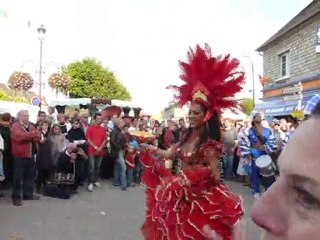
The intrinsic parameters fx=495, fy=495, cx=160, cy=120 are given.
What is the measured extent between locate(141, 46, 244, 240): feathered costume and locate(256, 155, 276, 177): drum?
13.3ft

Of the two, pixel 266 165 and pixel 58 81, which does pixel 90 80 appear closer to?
pixel 58 81

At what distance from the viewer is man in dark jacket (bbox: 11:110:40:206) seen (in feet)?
28.0

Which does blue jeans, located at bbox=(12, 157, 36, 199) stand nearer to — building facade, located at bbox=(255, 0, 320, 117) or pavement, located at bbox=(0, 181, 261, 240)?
pavement, located at bbox=(0, 181, 261, 240)

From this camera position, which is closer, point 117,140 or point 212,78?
point 212,78

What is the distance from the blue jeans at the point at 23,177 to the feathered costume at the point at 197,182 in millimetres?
5400

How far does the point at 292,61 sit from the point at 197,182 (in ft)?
75.1

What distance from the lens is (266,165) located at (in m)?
8.02

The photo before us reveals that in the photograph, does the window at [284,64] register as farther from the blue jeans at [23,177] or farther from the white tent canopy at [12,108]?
the blue jeans at [23,177]

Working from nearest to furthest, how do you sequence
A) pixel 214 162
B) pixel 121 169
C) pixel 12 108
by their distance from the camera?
pixel 214 162, pixel 121 169, pixel 12 108

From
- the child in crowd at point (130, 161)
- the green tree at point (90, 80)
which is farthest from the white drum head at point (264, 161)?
the green tree at point (90, 80)

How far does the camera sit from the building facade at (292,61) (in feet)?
70.5

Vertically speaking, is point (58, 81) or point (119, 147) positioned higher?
point (58, 81)

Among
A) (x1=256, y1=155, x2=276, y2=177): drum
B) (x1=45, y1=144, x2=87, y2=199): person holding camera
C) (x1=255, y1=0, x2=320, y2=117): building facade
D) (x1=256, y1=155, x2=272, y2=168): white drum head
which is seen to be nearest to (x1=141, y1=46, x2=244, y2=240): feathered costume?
(x1=256, y1=155, x2=276, y2=177): drum

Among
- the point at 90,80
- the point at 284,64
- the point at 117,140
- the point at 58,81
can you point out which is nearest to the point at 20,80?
the point at 58,81
